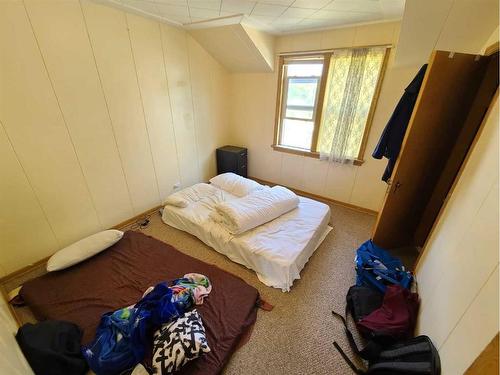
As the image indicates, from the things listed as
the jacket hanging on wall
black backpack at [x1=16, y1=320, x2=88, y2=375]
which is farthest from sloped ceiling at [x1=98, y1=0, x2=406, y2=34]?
black backpack at [x1=16, y1=320, x2=88, y2=375]

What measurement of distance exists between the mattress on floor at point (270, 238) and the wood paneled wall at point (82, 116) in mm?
747

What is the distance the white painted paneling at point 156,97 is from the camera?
2.33 m

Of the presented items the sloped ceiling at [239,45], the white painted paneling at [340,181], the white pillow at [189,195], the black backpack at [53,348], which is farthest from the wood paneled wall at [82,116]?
the white painted paneling at [340,181]

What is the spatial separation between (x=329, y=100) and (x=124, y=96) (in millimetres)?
2536

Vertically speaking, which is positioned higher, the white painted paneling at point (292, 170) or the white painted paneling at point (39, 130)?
the white painted paneling at point (39, 130)

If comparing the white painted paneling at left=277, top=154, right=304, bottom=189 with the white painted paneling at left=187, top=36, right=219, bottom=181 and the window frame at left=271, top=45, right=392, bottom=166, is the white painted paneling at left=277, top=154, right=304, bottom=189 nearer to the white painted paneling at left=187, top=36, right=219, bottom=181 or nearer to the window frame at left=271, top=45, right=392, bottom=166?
the window frame at left=271, top=45, right=392, bottom=166

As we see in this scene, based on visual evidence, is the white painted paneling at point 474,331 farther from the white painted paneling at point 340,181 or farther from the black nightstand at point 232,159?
the black nightstand at point 232,159

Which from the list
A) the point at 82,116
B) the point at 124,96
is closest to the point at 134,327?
the point at 82,116

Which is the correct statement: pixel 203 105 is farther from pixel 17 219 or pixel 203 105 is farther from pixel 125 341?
pixel 125 341

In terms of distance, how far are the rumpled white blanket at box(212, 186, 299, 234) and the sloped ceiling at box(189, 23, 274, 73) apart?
1930mm

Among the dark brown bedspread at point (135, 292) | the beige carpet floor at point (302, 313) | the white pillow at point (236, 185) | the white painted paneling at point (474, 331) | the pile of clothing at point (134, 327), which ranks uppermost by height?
the white painted paneling at point (474, 331)

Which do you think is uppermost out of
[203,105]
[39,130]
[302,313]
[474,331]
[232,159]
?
[203,105]

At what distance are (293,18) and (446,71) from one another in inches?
63.8

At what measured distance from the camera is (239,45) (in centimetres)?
278
